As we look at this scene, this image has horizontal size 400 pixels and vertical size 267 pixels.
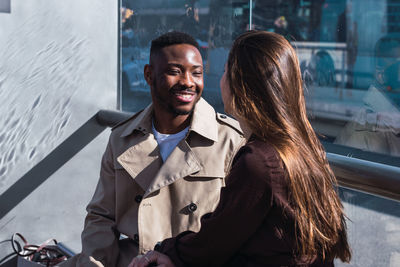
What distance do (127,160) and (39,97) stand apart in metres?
1.41

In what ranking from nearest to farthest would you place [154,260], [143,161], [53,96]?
[154,260] < [143,161] < [53,96]

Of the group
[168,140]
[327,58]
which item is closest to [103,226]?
[168,140]

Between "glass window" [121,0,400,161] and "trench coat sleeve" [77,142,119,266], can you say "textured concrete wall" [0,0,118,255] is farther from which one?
"trench coat sleeve" [77,142,119,266]

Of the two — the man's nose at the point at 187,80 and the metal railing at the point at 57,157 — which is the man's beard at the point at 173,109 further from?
the metal railing at the point at 57,157

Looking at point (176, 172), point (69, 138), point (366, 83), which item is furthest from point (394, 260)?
point (69, 138)

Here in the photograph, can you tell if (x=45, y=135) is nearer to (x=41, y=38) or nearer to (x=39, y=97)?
(x=39, y=97)

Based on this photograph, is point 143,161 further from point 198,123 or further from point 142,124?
point 198,123

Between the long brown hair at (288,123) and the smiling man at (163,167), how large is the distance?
755 millimetres

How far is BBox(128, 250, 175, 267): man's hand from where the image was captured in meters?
1.67

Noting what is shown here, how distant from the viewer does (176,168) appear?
2.28 meters

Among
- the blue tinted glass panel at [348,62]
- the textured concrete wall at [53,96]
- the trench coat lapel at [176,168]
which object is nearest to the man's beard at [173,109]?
the trench coat lapel at [176,168]

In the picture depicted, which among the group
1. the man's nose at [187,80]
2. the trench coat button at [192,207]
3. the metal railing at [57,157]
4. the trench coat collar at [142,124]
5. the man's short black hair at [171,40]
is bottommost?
the metal railing at [57,157]

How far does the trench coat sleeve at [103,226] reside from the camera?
91.6 inches

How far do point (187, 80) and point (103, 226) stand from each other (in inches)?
29.5
